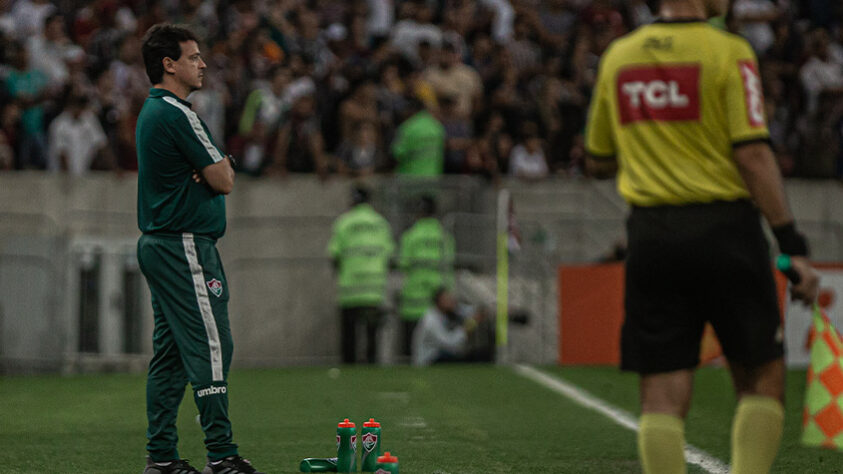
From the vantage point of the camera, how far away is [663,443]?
485 centimetres

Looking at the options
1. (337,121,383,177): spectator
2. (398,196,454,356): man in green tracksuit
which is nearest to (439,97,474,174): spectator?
(337,121,383,177): spectator

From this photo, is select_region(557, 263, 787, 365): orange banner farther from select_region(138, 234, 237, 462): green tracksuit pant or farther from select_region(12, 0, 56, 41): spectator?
select_region(138, 234, 237, 462): green tracksuit pant

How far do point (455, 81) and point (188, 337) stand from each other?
13301 millimetres

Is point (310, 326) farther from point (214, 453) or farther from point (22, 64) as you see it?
point (214, 453)

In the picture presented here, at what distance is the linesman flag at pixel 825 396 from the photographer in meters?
5.49

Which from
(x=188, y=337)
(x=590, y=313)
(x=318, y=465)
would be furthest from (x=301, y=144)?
(x=188, y=337)

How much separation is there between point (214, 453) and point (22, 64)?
43.8 ft

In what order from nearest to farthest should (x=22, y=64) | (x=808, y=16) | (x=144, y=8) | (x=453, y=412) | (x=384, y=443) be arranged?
(x=384, y=443) < (x=453, y=412) < (x=22, y=64) < (x=144, y=8) < (x=808, y=16)

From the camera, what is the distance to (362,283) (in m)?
17.2

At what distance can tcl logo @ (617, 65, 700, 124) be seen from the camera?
4.84 metres

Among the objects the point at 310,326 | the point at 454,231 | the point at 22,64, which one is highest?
the point at 22,64

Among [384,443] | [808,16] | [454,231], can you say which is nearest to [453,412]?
[384,443]

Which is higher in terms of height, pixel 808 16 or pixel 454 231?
pixel 808 16

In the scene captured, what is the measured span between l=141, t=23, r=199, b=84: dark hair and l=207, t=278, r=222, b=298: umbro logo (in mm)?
965
